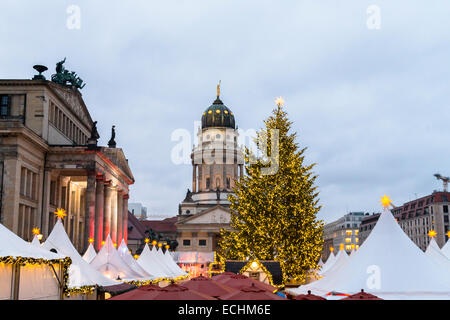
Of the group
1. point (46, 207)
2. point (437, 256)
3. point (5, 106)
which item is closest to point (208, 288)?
point (437, 256)

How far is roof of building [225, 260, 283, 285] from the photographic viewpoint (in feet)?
109

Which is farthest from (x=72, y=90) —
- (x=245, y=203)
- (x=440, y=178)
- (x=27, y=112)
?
(x=440, y=178)

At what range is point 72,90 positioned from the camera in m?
59.8

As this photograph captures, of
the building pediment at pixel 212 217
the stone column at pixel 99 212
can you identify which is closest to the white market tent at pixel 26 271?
the stone column at pixel 99 212

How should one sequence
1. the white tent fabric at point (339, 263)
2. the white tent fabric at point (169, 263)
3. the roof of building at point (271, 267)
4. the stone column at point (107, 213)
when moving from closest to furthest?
the white tent fabric at point (339, 263) < the roof of building at point (271, 267) < the white tent fabric at point (169, 263) < the stone column at point (107, 213)

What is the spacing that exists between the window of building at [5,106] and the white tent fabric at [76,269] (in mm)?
26864

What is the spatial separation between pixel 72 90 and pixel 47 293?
47489 mm

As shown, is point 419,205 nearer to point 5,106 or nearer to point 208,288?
point 5,106

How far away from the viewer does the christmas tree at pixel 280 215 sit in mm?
34906

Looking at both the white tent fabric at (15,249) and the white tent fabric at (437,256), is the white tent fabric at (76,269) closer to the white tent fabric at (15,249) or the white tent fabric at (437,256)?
the white tent fabric at (15,249)

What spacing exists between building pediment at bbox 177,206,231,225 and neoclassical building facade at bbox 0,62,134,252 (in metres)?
46.9

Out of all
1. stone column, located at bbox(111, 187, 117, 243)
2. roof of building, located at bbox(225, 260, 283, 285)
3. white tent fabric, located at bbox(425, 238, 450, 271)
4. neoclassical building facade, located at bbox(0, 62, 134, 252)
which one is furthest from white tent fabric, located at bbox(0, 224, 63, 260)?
stone column, located at bbox(111, 187, 117, 243)

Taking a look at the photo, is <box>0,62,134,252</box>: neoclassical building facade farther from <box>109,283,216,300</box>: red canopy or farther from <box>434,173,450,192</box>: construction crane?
<box>434,173,450,192</box>: construction crane
